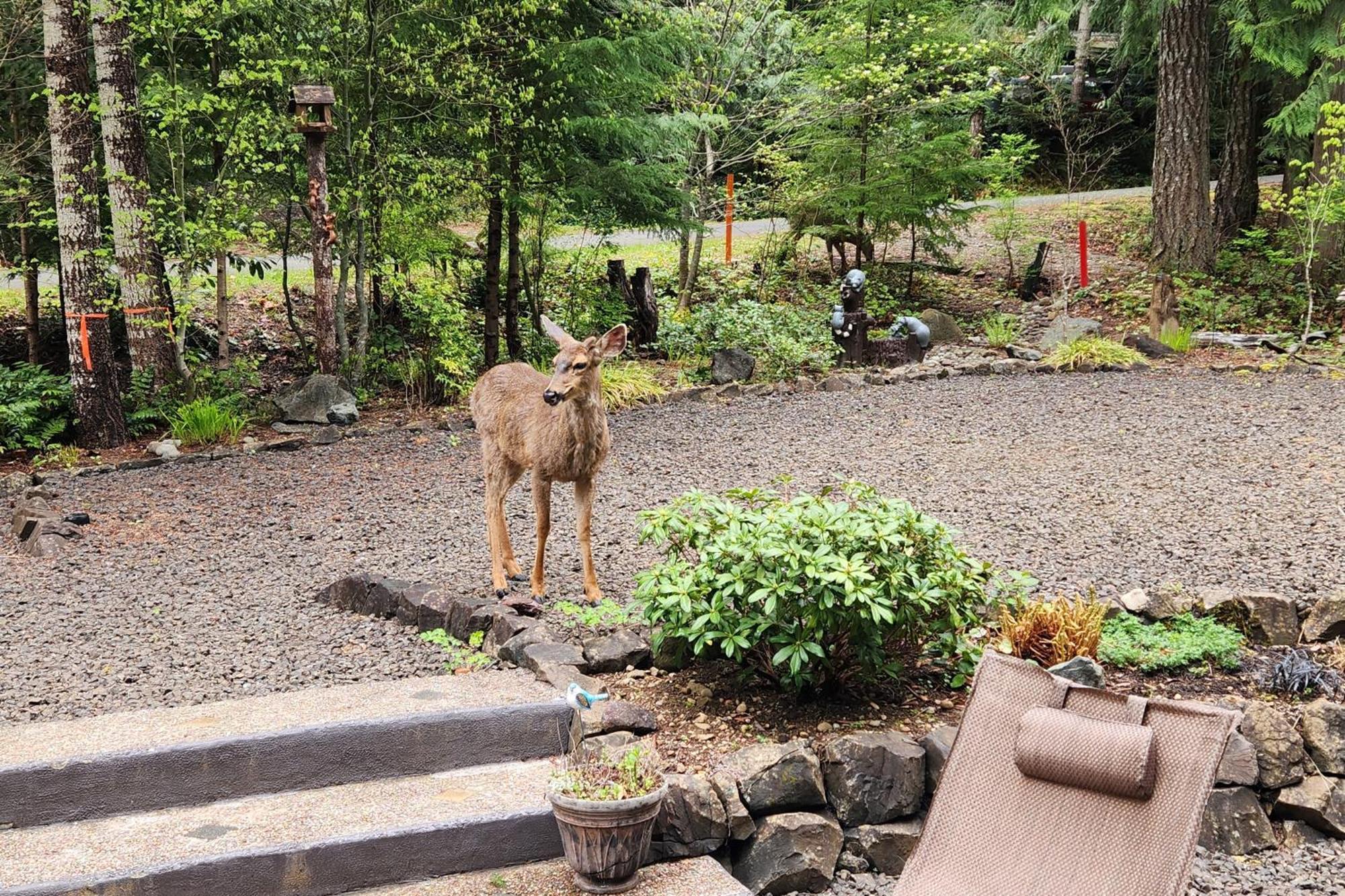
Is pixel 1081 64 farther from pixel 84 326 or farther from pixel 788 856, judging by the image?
pixel 788 856

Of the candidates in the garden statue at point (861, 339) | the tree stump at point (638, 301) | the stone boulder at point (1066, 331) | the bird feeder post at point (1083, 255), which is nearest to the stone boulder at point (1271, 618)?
the garden statue at point (861, 339)

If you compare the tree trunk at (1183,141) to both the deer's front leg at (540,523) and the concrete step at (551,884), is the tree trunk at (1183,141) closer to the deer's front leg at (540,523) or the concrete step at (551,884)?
the deer's front leg at (540,523)

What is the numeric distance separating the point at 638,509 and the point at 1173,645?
3.61 m

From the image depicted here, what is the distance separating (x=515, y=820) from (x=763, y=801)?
854mm

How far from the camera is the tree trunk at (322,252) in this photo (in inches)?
381

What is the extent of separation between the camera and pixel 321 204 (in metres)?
9.85

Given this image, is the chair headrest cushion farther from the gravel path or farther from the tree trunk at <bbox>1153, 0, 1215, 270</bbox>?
the tree trunk at <bbox>1153, 0, 1215, 270</bbox>

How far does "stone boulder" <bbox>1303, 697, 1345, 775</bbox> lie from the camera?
4.21 m

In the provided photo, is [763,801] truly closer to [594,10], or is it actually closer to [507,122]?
[507,122]

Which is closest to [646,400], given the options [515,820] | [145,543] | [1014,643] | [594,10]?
[594,10]

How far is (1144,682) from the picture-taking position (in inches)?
180

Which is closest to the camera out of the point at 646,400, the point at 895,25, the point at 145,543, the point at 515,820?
the point at 515,820

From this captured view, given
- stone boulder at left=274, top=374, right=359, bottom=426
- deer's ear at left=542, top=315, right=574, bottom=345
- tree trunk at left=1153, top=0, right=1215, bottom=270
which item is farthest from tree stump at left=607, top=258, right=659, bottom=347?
deer's ear at left=542, top=315, right=574, bottom=345

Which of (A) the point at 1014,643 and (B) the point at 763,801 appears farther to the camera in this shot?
(A) the point at 1014,643
